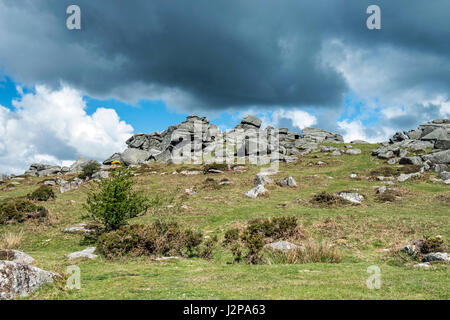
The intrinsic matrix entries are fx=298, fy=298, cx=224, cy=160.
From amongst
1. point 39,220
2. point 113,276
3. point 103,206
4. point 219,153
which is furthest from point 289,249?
point 219,153

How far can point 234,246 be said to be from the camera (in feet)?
54.1

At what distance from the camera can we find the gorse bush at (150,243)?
52.8ft

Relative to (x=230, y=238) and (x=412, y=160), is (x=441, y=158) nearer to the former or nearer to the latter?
(x=412, y=160)

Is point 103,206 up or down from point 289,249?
up

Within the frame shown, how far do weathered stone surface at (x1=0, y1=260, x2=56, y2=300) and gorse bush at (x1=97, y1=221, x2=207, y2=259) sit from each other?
6840mm

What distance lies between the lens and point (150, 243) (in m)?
16.7

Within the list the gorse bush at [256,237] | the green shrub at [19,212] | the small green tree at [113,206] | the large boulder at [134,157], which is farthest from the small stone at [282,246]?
the large boulder at [134,157]

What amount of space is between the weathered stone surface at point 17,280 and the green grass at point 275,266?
11.1 inches

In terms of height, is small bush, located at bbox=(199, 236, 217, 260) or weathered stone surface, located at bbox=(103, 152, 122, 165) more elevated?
weathered stone surface, located at bbox=(103, 152, 122, 165)

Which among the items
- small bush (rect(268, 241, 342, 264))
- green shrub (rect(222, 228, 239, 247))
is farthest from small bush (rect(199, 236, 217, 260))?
small bush (rect(268, 241, 342, 264))

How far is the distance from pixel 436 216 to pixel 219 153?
53905 millimetres

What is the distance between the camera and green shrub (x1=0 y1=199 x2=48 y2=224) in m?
24.2

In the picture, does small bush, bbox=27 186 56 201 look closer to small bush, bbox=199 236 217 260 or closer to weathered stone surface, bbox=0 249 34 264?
weathered stone surface, bbox=0 249 34 264
